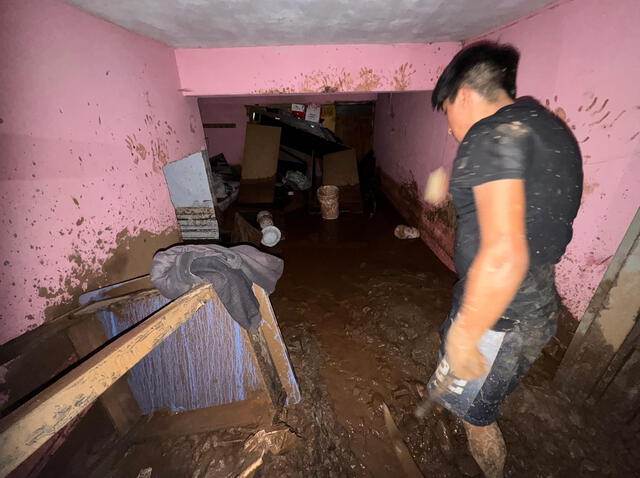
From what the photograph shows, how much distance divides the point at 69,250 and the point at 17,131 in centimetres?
75

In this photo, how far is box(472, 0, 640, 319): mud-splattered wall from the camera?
158 cm

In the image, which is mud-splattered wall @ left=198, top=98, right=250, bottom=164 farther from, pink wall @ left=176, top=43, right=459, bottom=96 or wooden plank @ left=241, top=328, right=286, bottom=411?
wooden plank @ left=241, top=328, right=286, bottom=411

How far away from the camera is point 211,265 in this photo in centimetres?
146

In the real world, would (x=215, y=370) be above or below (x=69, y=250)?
below

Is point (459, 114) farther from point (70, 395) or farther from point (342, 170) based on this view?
point (342, 170)

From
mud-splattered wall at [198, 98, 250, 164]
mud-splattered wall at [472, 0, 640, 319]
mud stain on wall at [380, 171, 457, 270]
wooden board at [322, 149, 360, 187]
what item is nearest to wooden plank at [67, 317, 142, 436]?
mud-splattered wall at [472, 0, 640, 319]

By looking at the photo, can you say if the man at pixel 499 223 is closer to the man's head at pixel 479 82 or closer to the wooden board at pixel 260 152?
the man's head at pixel 479 82

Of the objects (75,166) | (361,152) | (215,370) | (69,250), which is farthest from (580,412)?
(361,152)

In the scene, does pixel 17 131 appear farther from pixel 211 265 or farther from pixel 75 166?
pixel 211 265

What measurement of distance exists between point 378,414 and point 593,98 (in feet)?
8.43

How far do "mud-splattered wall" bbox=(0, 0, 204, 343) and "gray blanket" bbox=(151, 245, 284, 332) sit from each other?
0.82m

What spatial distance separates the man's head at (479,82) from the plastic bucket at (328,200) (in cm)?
387

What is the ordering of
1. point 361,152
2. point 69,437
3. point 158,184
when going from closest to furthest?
1. point 69,437
2. point 158,184
3. point 361,152

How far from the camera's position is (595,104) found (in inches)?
69.4
